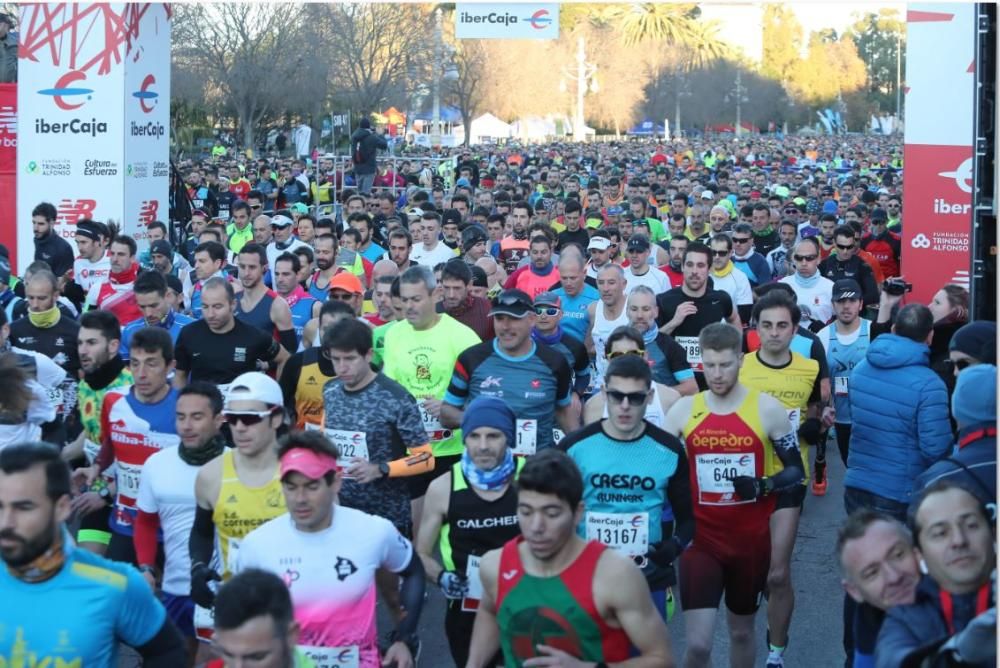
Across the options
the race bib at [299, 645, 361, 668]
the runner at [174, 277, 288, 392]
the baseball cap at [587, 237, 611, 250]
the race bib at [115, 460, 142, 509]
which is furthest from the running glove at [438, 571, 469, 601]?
the baseball cap at [587, 237, 611, 250]

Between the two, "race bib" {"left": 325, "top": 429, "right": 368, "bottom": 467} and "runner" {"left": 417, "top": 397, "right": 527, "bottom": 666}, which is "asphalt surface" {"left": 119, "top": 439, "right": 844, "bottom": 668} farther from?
"runner" {"left": 417, "top": 397, "right": 527, "bottom": 666}

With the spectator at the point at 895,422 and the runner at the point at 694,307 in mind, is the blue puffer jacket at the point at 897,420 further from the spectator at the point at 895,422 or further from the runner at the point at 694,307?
the runner at the point at 694,307

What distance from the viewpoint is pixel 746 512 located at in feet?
21.6

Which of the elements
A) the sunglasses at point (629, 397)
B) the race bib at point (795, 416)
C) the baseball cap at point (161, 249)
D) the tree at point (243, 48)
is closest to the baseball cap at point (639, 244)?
the baseball cap at point (161, 249)

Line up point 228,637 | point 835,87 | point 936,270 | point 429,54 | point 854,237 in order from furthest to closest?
point 835,87 < point 429,54 < point 854,237 < point 936,270 < point 228,637

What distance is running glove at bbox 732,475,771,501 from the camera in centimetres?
638

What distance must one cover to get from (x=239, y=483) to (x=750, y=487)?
2.29 metres

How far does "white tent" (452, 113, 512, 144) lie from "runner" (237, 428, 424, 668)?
272ft

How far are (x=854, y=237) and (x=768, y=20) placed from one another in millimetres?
124436

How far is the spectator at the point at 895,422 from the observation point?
6750mm

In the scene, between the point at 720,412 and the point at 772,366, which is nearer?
the point at 720,412

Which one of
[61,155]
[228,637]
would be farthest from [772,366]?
[61,155]

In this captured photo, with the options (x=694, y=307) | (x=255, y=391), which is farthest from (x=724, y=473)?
(x=694, y=307)

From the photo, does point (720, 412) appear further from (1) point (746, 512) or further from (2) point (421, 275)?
(2) point (421, 275)
